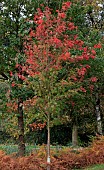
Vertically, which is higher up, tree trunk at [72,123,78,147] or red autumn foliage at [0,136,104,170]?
red autumn foliage at [0,136,104,170]

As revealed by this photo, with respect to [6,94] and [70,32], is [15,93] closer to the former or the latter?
[6,94]

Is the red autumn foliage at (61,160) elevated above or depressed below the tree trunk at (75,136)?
above

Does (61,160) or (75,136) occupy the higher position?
(61,160)

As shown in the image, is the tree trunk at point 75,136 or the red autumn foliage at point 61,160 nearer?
the red autumn foliage at point 61,160

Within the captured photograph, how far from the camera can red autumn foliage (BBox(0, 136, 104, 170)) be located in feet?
34.1

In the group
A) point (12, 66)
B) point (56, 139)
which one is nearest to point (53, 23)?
point (12, 66)

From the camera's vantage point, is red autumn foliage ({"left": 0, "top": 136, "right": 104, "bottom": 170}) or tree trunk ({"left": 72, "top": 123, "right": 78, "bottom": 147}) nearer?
red autumn foliage ({"left": 0, "top": 136, "right": 104, "bottom": 170})

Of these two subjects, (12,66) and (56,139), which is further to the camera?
(56,139)

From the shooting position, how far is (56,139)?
21516 mm

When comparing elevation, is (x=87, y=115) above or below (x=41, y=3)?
below

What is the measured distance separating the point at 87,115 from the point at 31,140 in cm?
462

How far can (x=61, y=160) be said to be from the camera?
11.8 m

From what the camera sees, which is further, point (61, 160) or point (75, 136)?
point (75, 136)

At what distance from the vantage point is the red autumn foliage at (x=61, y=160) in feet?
34.1
